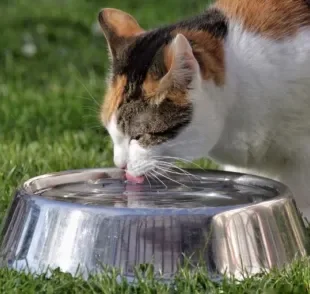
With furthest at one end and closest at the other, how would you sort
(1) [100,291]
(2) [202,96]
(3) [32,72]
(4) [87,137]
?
1. (3) [32,72]
2. (4) [87,137]
3. (2) [202,96]
4. (1) [100,291]

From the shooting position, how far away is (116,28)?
3.14 m

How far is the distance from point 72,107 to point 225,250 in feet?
6.85

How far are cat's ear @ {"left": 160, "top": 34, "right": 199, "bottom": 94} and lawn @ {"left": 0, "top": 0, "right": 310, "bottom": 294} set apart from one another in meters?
0.64

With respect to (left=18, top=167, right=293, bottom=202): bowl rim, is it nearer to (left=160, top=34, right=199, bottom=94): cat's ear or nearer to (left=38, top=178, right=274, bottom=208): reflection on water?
(left=38, top=178, right=274, bottom=208): reflection on water

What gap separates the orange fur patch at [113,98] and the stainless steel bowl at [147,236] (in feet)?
1.29

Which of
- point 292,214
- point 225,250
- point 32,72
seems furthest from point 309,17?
point 32,72

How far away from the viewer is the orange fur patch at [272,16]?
3.00 metres

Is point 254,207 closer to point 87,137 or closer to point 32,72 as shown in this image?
point 87,137

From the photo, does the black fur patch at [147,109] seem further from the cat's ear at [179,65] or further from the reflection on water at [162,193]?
the reflection on water at [162,193]

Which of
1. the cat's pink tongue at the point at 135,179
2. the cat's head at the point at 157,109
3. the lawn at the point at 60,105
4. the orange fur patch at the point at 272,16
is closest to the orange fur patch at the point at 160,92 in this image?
the cat's head at the point at 157,109

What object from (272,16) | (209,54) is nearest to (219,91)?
(209,54)

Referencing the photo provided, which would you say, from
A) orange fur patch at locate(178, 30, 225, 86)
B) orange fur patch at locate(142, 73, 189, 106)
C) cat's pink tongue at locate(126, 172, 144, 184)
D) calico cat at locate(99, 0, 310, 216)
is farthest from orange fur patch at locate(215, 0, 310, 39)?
cat's pink tongue at locate(126, 172, 144, 184)

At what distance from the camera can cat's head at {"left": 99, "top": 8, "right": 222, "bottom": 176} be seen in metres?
2.76

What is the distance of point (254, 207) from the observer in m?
2.49
